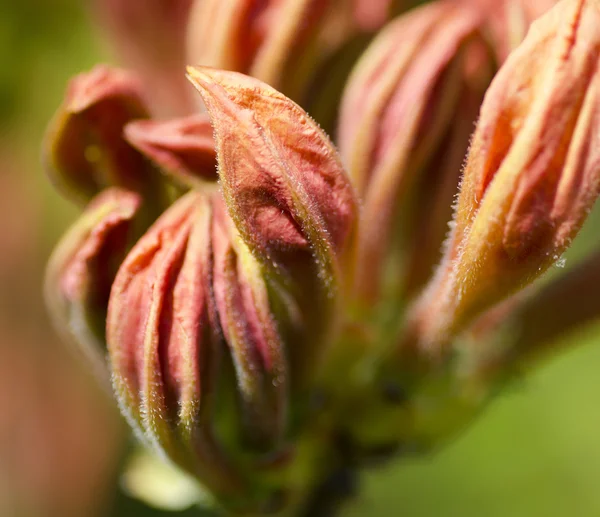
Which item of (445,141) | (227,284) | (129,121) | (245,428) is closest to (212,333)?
(227,284)

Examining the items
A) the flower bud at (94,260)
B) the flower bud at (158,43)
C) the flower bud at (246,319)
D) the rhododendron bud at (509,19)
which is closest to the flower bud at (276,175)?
the flower bud at (246,319)

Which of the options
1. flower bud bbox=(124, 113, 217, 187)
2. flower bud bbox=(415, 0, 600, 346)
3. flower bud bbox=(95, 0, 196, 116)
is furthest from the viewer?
flower bud bbox=(95, 0, 196, 116)

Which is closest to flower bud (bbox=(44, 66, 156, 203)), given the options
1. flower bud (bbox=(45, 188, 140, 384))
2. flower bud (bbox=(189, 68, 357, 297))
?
flower bud (bbox=(45, 188, 140, 384))

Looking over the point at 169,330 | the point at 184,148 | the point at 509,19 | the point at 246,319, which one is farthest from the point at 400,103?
the point at 169,330

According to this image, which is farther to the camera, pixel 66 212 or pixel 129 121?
pixel 66 212

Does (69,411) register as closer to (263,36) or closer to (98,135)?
(98,135)

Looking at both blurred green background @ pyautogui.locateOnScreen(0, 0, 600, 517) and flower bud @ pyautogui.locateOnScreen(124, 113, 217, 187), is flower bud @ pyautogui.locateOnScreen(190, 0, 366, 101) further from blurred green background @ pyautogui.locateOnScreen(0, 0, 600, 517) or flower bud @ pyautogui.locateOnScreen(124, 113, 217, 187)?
blurred green background @ pyautogui.locateOnScreen(0, 0, 600, 517)

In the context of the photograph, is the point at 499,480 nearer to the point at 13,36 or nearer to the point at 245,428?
the point at 245,428
